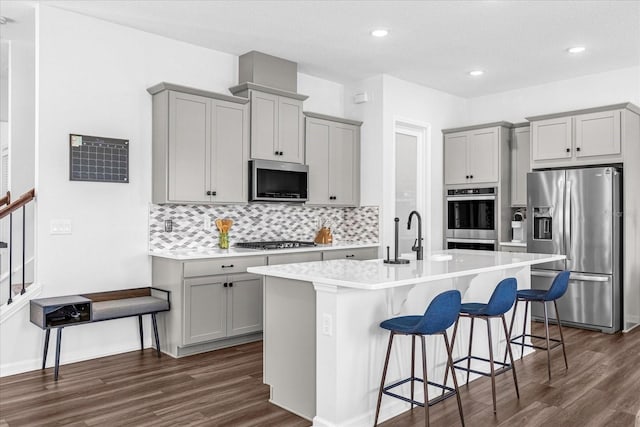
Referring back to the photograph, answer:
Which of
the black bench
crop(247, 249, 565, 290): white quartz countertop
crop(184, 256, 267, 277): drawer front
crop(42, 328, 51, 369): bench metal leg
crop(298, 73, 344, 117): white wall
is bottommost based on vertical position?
crop(42, 328, 51, 369): bench metal leg

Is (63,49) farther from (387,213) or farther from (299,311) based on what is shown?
(387,213)

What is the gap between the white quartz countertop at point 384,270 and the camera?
2.70 m

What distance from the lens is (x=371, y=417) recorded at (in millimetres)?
2953

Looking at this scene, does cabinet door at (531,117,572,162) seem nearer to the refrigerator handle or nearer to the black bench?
the refrigerator handle

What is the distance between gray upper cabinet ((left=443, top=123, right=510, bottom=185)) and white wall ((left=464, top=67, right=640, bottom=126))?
21.3 inches

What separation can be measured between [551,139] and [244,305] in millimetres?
3935

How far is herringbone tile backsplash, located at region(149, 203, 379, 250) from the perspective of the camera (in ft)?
15.8

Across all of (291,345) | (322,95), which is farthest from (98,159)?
(322,95)

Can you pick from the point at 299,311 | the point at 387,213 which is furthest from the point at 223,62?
the point at 299,311

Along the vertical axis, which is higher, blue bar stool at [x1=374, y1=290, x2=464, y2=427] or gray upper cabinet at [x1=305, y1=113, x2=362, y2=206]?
gray upper cabinet at [x1=305, y1=113, x2=362, y2=206]

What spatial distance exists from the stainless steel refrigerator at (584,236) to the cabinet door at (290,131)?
271 centimetres

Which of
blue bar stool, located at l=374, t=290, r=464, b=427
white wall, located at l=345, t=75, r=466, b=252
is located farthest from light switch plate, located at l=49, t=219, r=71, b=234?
white wall, located at l=345, t=75, r=466, b=252

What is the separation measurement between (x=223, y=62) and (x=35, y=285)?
277 centimetres

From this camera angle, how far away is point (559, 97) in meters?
6.32
